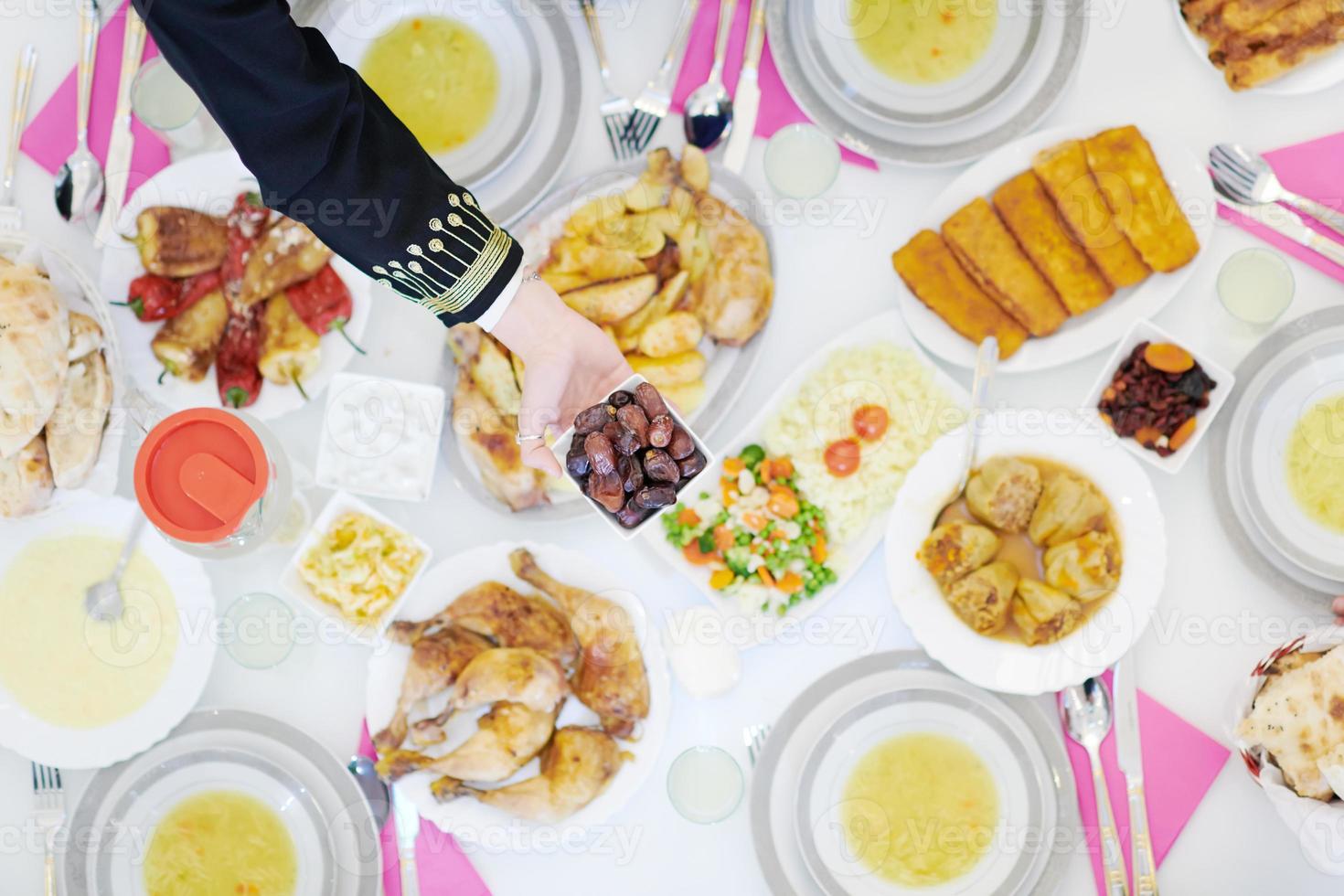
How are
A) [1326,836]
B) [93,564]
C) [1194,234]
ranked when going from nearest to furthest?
[1326,836] < [1194,234] < [93,564]

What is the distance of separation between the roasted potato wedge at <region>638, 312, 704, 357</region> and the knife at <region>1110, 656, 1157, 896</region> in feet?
3.82

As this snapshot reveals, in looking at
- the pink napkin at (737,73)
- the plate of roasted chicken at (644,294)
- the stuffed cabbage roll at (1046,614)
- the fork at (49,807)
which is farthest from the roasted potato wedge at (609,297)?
the fork at (49,807)

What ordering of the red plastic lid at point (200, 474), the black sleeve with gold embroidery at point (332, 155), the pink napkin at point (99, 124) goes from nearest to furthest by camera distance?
1. the black sleeve with gold embroidery at point (332, 155)
2. the red plastic lid at point (200, 474)
3. the pink napkin at point (99, 124)

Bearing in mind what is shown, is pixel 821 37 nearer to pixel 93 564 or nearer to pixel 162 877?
pixel 93 564

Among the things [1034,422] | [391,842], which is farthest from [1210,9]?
[391,842]

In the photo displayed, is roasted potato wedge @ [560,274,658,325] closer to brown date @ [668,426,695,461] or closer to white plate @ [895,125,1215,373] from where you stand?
brown date @ [668,426,695,461]

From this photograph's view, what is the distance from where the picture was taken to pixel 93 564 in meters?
2.20

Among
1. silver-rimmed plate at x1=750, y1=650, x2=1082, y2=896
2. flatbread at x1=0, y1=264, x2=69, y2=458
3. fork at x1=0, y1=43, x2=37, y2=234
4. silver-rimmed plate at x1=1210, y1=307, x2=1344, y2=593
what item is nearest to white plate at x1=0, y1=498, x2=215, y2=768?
flatbread at x1=0, y1=264, x2=69, y2=458

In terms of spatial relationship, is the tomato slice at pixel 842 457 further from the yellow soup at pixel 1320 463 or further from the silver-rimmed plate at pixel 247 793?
the silver-rimmed plate at pixel 247 793

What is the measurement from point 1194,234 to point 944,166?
0.55m

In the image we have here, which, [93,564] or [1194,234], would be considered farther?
[93,564]

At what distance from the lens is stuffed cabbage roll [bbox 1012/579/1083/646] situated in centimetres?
202

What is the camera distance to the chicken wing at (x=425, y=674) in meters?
2.11

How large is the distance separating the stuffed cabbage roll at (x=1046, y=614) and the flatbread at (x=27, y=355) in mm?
2098
